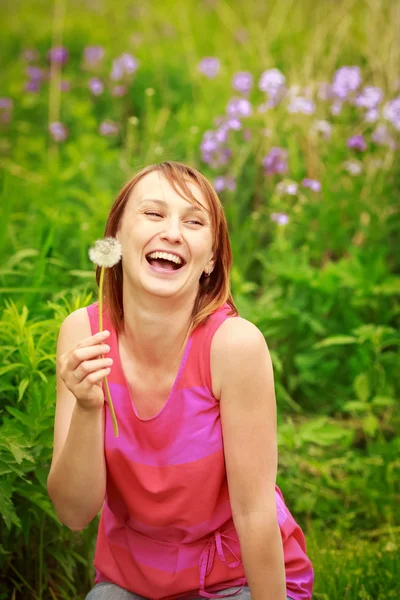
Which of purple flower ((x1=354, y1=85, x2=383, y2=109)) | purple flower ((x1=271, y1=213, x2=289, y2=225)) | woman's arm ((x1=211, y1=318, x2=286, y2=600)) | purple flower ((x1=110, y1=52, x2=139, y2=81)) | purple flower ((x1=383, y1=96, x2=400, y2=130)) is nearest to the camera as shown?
woman's arm ((x1=211, y1=318, x2=286, y2=600))

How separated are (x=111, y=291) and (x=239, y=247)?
2.06m

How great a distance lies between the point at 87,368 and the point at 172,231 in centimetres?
37

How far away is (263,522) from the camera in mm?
1600

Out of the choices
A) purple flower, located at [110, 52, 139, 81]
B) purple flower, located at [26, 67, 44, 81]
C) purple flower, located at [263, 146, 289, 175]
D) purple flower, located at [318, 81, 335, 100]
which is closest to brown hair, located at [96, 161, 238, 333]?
purple flower, located at [263, 146, 289, 175]

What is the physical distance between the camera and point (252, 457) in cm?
160

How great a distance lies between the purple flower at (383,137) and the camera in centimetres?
388

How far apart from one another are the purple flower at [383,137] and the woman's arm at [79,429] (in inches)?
99.7

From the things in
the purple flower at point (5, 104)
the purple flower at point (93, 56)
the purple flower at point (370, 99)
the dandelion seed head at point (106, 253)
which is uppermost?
the purple flower at point (93, 56)

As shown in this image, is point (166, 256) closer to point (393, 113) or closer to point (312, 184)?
point (312, 184)

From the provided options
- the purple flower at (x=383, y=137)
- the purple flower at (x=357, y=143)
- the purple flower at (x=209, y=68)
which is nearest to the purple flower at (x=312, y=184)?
the purple flower at (x=357, y=143)

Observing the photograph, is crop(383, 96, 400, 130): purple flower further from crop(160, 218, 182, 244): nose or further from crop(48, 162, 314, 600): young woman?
crop(160, 218, 182, 244): nose

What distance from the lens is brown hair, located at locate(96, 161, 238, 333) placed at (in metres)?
1.71

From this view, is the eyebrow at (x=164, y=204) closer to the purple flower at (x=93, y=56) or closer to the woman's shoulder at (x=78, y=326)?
the woman's shoulder at (x=78, y=326)

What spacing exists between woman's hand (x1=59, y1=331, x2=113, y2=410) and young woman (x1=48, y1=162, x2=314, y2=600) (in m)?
0.05
